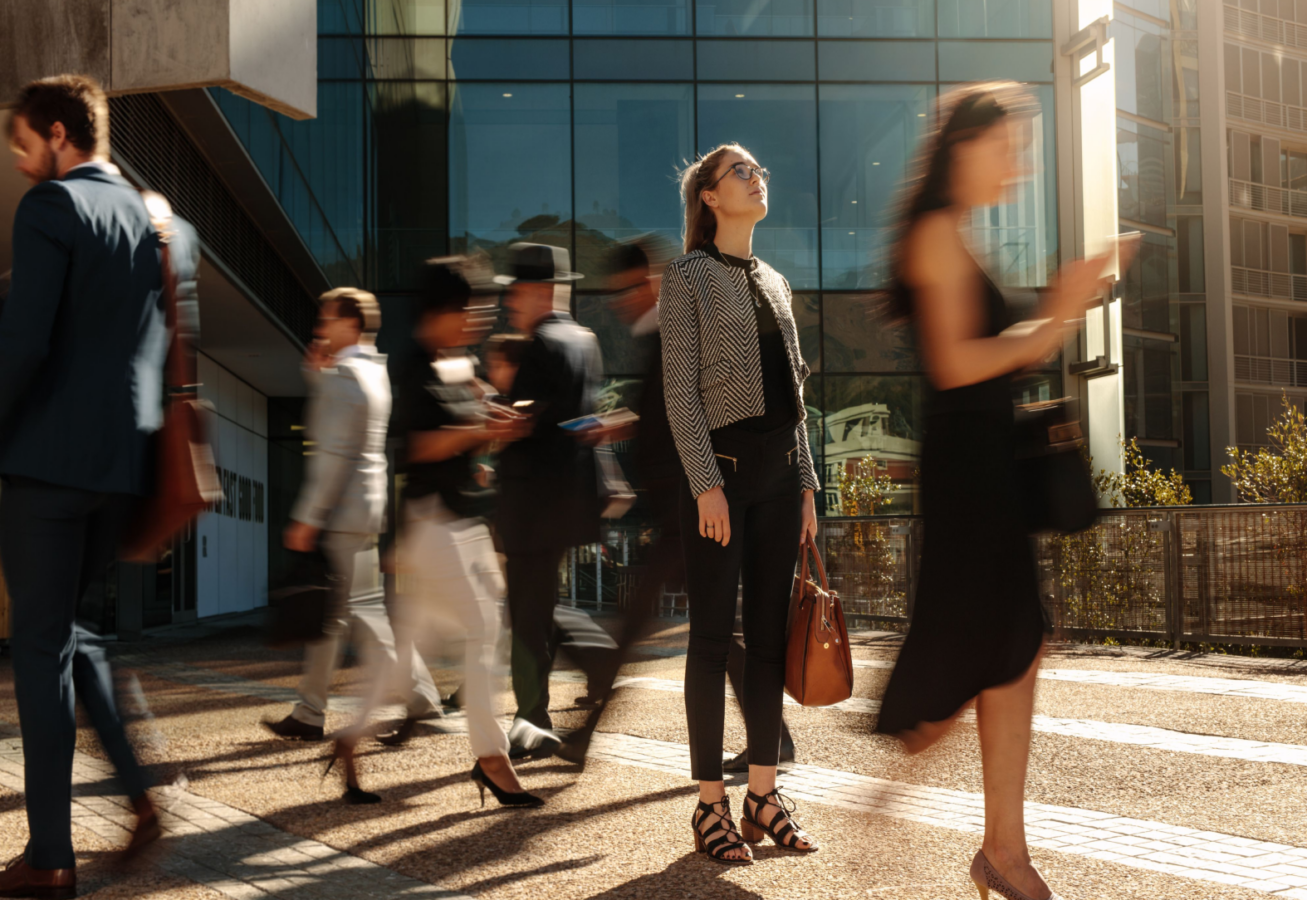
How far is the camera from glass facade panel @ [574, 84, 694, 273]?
19484 millimetres

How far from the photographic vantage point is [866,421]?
18938mm

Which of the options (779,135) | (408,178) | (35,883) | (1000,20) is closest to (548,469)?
(35,883)

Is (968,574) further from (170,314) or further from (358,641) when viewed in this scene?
(358,641)

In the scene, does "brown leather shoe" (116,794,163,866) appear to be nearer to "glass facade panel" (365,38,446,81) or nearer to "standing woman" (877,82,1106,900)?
"standing woman" (877,82,1106,900)

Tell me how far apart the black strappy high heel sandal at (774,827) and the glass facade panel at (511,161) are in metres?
16.4

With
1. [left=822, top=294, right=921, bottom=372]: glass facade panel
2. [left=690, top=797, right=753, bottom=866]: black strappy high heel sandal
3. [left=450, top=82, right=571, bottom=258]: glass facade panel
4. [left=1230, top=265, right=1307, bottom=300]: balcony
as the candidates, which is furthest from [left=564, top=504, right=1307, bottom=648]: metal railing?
[left=1230, top=265, right=1307, bottom=300]: balcony

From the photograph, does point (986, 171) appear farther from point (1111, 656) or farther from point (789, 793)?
point (1111, 656)

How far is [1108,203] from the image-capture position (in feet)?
63.6

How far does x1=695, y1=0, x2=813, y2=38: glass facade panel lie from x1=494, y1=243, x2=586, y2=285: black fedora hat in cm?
1566

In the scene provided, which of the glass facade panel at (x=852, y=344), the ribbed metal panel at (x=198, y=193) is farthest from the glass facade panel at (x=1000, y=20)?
the ribbed metal panel at (x=198, y=193)

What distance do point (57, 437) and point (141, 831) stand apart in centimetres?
109

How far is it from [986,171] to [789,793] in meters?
2.46

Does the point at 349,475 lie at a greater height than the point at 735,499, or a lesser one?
greater

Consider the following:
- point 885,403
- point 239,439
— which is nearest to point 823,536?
point 885,403
